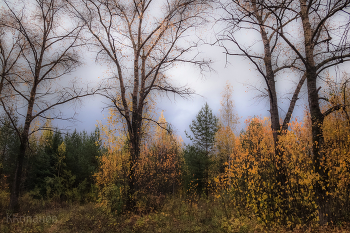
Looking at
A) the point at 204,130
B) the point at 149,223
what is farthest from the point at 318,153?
the point at 204,130

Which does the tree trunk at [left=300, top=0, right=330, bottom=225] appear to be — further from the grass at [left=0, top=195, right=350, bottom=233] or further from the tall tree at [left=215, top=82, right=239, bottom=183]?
the tall tree at [left=215, top=82, right=239, bottom=183]

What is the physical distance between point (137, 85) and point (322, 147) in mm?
7550

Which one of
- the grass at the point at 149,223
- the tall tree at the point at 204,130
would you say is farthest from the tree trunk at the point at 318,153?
the tall tree at the point at 204,130

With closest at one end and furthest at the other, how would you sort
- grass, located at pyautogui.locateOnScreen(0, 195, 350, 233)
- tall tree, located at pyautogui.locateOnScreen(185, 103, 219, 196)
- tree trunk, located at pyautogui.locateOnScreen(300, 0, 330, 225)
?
1. tree trunk, located at pyautogui.locateOnScreen(300, 0, 330, 225)
2. grass, located at pyautogui.locateOnScreen(0, 195, 350, 233)
3. tall tree, located at pyautogui.locateOnScreen(185, 103, 219, 196)

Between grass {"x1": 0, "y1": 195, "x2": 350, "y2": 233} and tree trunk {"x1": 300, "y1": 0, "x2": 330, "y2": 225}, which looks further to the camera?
grass {"x1": 0, "y1": 195, "x2": 350, "y2": 233}

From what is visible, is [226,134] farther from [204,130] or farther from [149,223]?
[149,223]

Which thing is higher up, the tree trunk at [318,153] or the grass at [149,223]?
the tree trunk at [318,153]

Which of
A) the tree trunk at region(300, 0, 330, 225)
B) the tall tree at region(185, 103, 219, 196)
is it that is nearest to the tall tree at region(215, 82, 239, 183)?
the tall tree at region(185, 103, 219, 196)

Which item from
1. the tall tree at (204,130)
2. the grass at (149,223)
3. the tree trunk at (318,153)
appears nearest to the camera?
the tree trunk at (318,153)

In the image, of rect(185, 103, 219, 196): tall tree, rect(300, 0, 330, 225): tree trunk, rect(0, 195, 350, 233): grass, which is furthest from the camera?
rect(185, 103, 219, 196): tall tree

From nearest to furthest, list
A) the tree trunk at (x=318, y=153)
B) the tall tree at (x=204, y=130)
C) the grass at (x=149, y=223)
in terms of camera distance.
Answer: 1. the tree trunk at (x=318, y=153)
2. the grass at (x=149, y=223)
3. the tall tree at (x=204, y=130)

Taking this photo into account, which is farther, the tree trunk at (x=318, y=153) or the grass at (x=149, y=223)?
the grass at (x=149, y=223)

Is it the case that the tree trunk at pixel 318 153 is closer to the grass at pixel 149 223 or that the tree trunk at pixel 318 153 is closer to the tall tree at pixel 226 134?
the grass at pixel 149 223

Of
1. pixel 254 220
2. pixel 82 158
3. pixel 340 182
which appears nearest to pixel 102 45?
pixel 254 220
